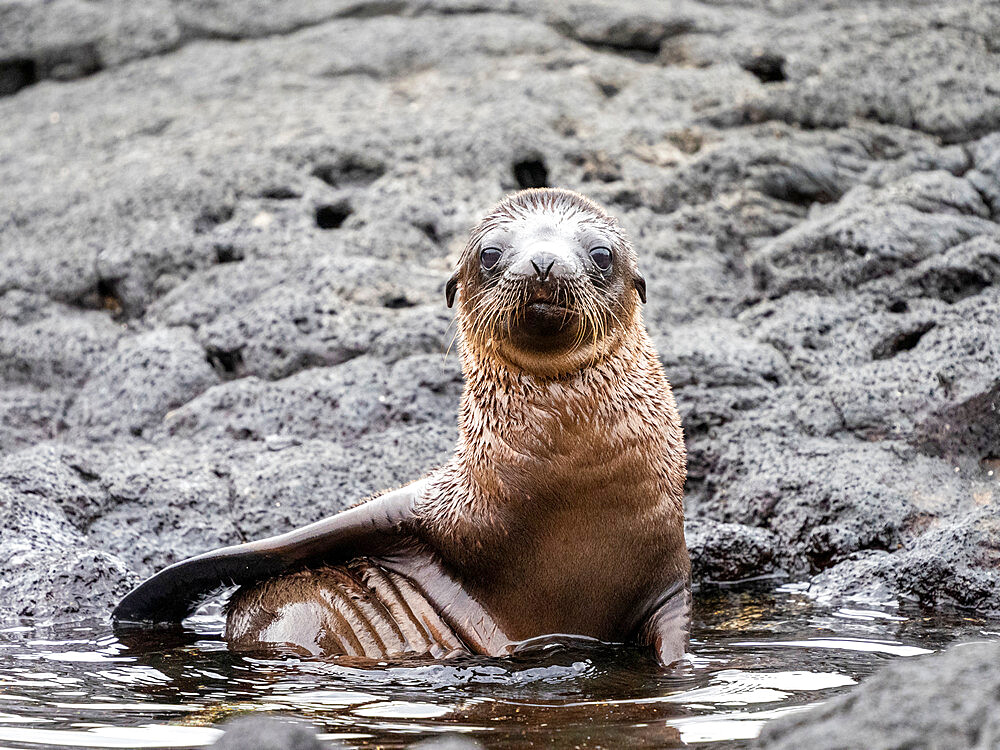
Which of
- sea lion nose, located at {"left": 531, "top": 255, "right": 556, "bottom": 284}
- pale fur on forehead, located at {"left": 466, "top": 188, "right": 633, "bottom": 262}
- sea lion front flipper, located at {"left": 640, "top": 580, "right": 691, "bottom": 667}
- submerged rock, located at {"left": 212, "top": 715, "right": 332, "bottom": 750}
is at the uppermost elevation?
pale fur on forehead, located at {"left": 466, "top": 188, "right": 633, "bottom": 262}

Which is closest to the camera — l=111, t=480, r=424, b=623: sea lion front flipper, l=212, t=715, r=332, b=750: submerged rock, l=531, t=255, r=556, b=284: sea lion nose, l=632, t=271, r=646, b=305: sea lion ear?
l=212, t=715, r=332, b=750: submerged rock

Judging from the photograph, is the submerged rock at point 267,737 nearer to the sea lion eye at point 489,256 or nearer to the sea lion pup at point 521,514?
the sea lion pup at point 521,514

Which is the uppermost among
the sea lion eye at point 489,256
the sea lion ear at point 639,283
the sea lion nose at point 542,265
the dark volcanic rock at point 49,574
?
the sea lion eye at point 489,256

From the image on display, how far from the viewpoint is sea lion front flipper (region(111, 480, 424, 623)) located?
5.28m

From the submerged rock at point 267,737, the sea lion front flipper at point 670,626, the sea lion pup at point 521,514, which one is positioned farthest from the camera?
the sea lion pup at point 521,514

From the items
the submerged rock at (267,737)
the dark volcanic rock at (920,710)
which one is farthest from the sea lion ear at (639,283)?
the submerged rock at (267,737)

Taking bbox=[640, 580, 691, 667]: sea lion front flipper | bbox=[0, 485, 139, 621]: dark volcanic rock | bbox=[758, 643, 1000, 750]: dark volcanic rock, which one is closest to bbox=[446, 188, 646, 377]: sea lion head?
bbox=[640, 580, 691, 667]: sea lion front flipper

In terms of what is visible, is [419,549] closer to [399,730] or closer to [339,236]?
[399,730]

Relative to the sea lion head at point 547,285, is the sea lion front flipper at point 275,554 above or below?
below

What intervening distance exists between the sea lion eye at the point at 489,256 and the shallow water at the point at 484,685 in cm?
169

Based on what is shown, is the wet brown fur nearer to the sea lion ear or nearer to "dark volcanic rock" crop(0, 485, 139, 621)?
the sea lion ear

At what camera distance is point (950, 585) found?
17.2ft

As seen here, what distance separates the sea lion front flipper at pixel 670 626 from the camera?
4.68 m

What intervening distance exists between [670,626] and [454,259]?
3.79 metres
